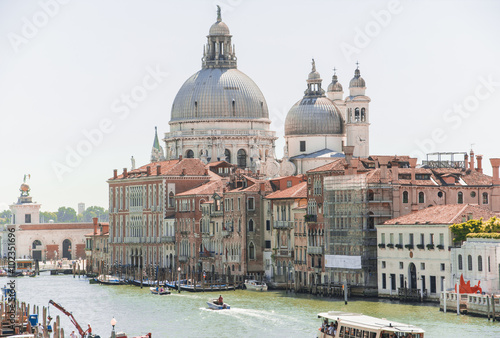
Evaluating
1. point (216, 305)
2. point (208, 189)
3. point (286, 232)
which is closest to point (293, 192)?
point (286, 232)

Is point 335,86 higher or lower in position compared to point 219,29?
lower

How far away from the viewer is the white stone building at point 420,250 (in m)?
63.2

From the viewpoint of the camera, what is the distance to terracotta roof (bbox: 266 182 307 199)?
7749 centimetres

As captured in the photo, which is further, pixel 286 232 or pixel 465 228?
pixel 286 232

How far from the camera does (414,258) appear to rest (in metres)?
65.1

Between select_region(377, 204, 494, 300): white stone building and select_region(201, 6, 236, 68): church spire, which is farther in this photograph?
select_region(201, 6, 236, 68): church spire

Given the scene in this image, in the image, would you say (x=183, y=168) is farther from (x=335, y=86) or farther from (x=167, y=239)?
(x=335, y=86)

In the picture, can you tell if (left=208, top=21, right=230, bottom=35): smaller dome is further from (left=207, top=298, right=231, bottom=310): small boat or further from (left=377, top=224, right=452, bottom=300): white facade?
(left=207, top=298, right=231, bottom=310): small boat

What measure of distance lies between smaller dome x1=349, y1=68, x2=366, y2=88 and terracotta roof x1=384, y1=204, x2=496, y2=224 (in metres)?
30.5

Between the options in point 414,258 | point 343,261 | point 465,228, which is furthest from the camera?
point 343,261

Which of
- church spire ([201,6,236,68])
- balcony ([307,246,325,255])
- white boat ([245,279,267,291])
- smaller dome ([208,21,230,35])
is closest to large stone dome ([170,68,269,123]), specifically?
church spire ([201,6,236,68])

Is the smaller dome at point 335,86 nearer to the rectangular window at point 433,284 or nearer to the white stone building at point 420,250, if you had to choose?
the white stone building at point 420,250

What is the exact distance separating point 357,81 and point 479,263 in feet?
126

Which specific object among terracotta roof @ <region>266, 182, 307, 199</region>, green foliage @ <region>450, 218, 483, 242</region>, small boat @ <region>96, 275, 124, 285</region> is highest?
terracotta roof @ <region>266, 182, 307, 199</region>
